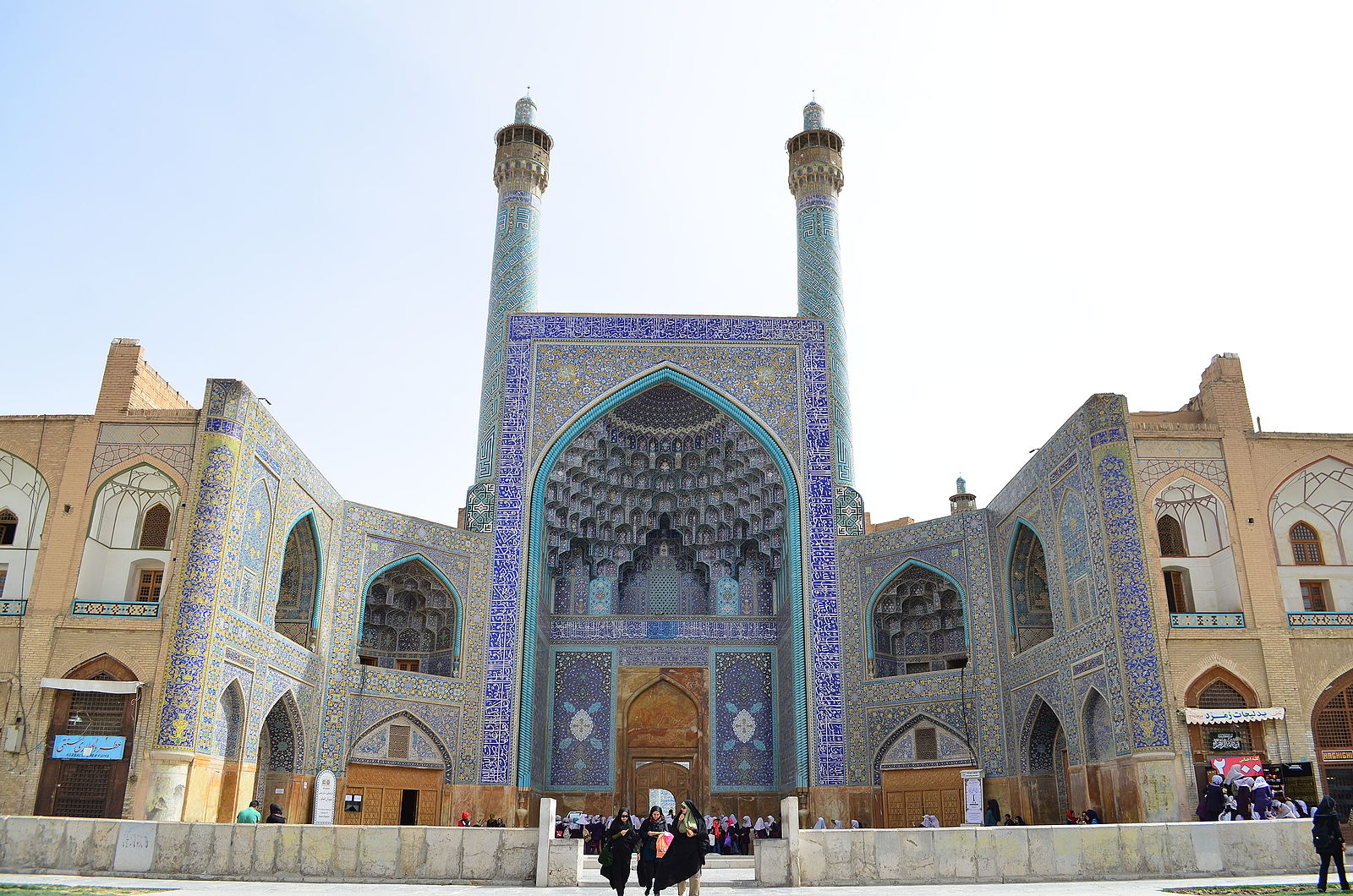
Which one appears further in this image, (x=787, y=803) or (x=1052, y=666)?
(x=1052, y=666)

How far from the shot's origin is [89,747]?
10.7 metres

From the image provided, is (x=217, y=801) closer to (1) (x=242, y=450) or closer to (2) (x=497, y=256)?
(1) (x=242, y=450)

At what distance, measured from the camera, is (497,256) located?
19.3 metres

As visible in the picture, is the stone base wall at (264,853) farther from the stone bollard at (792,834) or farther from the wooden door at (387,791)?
the wooden door at (387,791)

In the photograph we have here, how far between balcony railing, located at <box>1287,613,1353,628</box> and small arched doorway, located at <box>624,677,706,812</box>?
8808 mm

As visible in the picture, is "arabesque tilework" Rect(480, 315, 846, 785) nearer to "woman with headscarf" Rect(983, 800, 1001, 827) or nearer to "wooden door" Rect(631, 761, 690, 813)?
"woman with headscarf" Rect(983, 800, 1001, 827)

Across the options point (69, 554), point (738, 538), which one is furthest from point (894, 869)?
point (738, 538)

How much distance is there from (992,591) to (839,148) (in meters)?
9.24

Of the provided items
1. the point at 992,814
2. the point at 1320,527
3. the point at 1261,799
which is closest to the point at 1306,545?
the point at 1320,527

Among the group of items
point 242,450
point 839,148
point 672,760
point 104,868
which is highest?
point 839,148

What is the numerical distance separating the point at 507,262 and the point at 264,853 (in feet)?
40.4

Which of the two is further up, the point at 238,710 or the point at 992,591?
the point at 992,591

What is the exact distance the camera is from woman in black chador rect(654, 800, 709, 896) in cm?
752

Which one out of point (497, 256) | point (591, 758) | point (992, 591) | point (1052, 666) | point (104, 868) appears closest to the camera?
point (104, 868)
